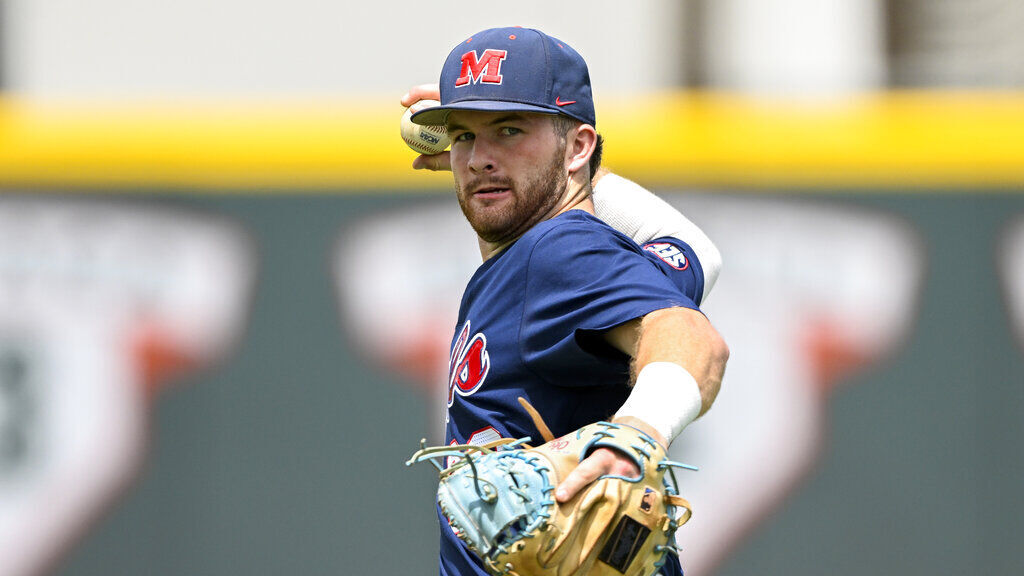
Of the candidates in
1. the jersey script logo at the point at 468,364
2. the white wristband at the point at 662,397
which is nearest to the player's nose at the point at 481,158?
the jersey script logo at the point at 468,364

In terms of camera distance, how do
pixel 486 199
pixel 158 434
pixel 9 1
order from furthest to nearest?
pixel 9 1, pixel 158 434, pixel 486 199

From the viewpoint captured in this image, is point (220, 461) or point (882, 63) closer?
point (220, 461)

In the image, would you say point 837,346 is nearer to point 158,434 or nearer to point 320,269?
point 320,269

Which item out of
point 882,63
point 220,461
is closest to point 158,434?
point 220,461

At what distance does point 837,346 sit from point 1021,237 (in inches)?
33.5

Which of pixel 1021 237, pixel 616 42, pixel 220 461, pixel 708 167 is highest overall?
pixel 616 42

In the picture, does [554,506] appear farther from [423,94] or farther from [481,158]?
[423,94]

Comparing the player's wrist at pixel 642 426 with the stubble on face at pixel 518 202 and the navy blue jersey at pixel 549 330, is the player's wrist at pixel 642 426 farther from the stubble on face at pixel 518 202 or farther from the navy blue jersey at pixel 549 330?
the stubble on face at pixel 518 202

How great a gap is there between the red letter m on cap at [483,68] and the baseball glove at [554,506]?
0.70m

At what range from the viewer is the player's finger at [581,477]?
6.67 ft

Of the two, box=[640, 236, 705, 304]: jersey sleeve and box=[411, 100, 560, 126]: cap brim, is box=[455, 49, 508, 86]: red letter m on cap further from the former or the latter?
box=[640, 236, 705, 304]: jersey sleeve

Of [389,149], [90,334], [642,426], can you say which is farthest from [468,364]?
[90,334]

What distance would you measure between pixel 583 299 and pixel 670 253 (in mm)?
603

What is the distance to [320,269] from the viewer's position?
555cm
